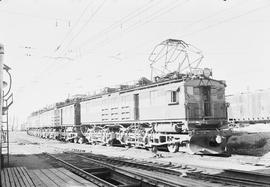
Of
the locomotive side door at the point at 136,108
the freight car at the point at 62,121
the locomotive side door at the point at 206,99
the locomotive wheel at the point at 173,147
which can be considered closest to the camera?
the locomotive wheel at the point at 173,147

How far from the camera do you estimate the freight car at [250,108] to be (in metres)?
33.5

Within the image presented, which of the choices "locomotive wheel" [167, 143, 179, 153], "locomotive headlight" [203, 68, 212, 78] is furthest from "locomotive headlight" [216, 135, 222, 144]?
"locomotive headlight" [203, 68, 212, 78]

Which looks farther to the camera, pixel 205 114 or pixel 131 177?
pixel 205 114

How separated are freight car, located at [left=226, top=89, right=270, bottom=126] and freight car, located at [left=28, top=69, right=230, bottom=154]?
14271 mm

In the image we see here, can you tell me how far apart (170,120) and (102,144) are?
379 inches

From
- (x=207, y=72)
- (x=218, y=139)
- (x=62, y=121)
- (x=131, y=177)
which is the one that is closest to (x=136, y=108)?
(x=207, y=72)

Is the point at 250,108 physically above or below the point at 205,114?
above

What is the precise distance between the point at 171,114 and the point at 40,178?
926 cm

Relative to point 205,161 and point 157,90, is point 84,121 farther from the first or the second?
point 205,161

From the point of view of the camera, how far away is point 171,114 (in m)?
17.4

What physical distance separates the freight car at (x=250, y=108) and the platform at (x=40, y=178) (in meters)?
24.7

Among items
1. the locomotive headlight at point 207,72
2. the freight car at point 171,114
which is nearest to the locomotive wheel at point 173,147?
the freight car at point 171,114

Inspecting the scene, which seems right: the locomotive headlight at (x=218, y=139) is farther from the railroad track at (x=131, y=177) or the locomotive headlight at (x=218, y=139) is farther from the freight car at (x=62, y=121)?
the freight car at (x=62, y=121)

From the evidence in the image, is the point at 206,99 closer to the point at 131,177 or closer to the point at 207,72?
the point at 207,72
